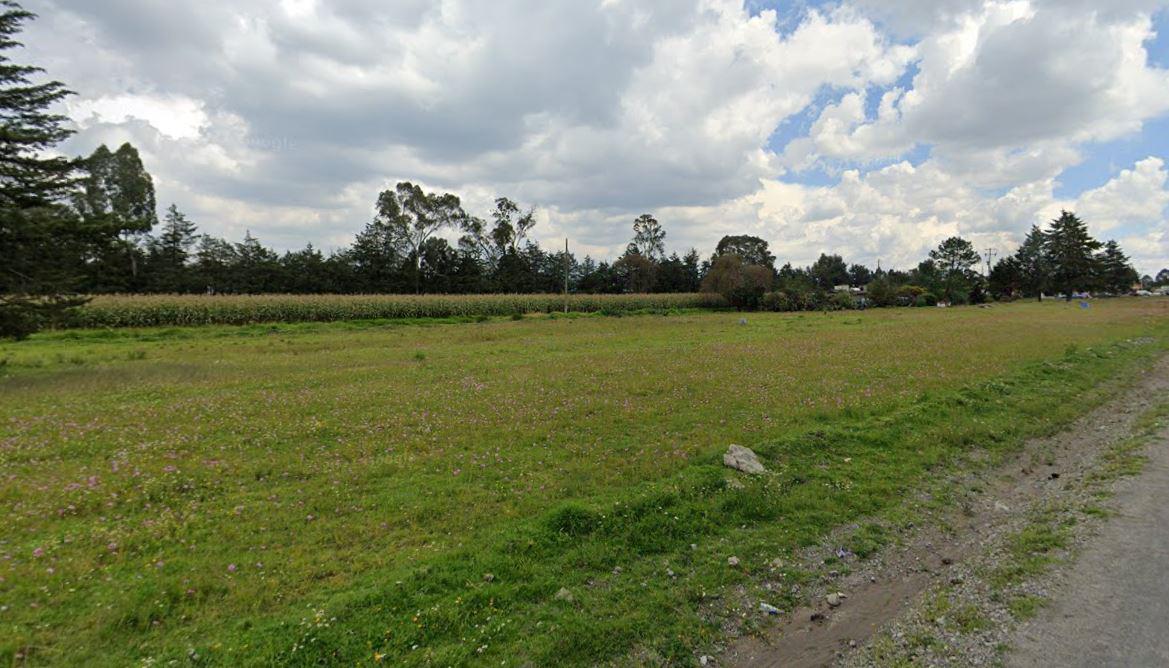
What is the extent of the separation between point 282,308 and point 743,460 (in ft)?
139

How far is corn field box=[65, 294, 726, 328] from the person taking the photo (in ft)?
110

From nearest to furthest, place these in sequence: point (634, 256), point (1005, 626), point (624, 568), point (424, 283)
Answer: point (1005, 626)
point (624, 568)
point (424, 283)
point (634, 256)

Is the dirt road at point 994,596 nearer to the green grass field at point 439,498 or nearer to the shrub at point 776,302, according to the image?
the green grass field at point 439,498

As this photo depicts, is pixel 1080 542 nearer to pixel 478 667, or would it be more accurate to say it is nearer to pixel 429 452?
pixel 478 667

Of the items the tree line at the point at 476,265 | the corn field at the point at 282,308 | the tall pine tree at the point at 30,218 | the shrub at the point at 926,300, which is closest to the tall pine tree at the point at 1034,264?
the tree line at the point at 476,265

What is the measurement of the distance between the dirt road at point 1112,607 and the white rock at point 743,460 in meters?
3.59

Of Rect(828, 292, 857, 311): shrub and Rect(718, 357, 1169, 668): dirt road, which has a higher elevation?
Rect(828, 292, 857, 311): shrub

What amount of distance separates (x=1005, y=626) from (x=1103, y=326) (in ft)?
141

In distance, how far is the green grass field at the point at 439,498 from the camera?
14.6ft

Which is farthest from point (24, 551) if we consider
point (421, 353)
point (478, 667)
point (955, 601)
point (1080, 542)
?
point (421, 353)

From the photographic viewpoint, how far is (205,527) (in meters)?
6.23

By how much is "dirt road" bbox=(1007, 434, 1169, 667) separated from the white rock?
141 inches

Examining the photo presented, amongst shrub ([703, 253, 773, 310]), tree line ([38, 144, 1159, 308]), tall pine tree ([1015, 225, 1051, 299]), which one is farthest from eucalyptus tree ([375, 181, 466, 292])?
tall pine tree ([1015, 225, 1051, 299])

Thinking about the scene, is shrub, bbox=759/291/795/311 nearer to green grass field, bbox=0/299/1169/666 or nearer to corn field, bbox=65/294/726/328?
corn field, bbox=65/294/726/328
